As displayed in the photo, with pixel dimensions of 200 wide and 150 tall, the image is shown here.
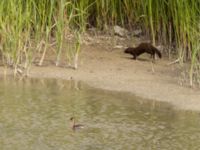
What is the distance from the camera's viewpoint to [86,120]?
698cm

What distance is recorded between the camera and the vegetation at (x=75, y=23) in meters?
8.43

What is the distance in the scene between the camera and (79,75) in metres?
8.87

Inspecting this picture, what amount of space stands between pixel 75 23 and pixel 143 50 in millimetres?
970

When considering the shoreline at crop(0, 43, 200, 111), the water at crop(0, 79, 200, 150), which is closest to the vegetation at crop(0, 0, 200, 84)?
the shoreline at crop(0, 43, 200, 111)

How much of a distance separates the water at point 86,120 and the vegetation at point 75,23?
19.4 inches

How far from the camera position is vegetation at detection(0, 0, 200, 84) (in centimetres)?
843

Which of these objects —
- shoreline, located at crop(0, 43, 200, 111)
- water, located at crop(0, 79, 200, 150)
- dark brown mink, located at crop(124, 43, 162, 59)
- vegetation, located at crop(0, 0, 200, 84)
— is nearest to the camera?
water, located at crop(0, 79, 200, 150)

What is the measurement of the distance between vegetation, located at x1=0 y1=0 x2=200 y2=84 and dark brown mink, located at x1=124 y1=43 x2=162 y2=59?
263mm

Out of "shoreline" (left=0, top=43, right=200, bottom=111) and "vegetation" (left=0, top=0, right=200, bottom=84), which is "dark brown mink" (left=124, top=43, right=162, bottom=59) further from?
"vegetation" (left=0, top=0, right=200, bottom=84)

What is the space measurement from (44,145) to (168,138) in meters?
1.00

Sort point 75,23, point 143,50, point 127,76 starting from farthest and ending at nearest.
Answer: point 75,23 < point 143,50 < point 127,76

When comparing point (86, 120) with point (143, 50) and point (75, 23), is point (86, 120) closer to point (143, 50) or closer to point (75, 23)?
point (143, 50)

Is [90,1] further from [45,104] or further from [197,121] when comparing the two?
[197,121]

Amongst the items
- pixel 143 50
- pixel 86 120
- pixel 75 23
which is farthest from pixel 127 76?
pixel 86 120
